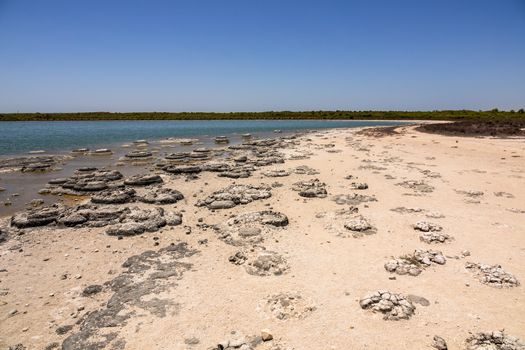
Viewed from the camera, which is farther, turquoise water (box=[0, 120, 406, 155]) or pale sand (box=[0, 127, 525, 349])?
turquoise water (box=[0, 120, 406, 155])

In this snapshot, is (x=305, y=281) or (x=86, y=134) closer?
(x=305, y=281)

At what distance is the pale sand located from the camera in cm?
544

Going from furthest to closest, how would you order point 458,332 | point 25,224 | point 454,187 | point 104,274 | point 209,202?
point 454,187, point 209,202, point 25,224, point 104,274, point 458,332

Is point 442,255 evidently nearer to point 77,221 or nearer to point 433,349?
point 433,349

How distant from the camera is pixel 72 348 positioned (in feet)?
17.0

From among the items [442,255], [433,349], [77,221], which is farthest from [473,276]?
[77,221]

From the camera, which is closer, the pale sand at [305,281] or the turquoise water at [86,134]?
the pale sand at [305,281]

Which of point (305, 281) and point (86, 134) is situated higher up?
point (86, 134)

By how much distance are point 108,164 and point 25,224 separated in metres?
14.8

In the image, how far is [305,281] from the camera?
704 centimetres

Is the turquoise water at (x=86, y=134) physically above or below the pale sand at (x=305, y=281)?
above

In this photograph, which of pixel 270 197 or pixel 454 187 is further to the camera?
pixel 454 187

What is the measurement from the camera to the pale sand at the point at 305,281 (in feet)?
17.8

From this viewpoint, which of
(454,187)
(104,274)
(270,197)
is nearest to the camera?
(104,274)
